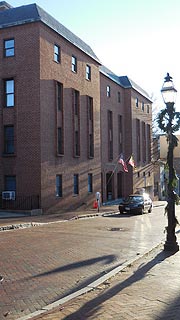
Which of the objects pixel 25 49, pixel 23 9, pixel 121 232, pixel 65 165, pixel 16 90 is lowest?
pixel 121 232

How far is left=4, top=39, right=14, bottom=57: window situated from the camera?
27281mm

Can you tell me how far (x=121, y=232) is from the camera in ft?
55.7

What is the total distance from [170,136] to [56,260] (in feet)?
16.2

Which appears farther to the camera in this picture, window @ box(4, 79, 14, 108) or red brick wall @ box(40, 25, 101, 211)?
window @ box(4, 79, 14, 108)

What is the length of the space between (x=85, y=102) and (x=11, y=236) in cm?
2033

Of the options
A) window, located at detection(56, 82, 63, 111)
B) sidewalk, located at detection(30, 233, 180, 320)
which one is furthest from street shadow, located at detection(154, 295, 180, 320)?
window, located at detection(56, 82, 63, 111)

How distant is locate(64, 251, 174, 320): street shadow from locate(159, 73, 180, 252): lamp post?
1.33 m

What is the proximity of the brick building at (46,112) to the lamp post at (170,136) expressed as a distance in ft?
48.9

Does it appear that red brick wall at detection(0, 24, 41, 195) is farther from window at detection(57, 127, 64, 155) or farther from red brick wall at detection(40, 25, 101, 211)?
window at detection(57, 127, 64, 155)

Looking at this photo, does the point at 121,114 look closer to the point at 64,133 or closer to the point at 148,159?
the point at 148,159

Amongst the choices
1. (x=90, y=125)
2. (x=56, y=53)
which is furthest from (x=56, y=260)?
(x=90, y=125)

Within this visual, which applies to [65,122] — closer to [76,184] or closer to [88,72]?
[76,184]

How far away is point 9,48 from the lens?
27.3 meters

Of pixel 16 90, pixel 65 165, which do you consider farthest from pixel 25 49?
pixel 65 165
